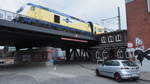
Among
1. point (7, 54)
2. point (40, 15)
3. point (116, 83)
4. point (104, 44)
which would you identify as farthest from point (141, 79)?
point (7, 54)

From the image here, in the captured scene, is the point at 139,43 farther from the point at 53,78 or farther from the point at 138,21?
the point at 53,78

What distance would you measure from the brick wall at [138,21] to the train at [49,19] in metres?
10.1

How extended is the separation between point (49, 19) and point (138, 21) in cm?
1182

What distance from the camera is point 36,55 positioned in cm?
3422

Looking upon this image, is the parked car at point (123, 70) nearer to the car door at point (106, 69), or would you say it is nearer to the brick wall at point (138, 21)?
the car door at point (106, 69)

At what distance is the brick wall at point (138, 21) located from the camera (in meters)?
18.4

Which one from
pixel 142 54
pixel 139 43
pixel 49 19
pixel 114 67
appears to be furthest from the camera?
pixel 49 19

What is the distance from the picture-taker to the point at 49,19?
23516 mm

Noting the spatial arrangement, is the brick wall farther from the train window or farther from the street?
the train window

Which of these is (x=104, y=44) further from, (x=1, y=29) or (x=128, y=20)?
(x=1, y=29)

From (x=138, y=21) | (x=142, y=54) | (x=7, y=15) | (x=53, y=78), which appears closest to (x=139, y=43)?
(x=142, y=54)

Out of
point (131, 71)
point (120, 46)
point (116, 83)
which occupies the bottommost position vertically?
point (116, 83)

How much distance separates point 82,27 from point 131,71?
19.5 m

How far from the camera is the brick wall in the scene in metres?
18.4
